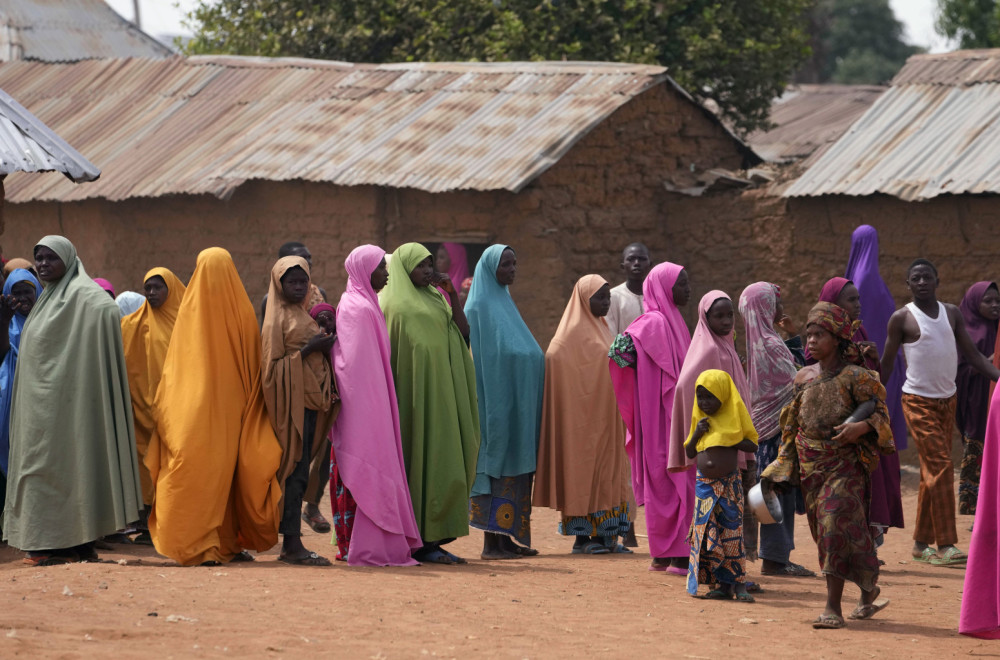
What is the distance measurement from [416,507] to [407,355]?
83 cm

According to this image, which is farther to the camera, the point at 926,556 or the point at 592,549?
the point at 926,556

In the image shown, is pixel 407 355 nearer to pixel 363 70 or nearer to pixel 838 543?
pixel 838 543

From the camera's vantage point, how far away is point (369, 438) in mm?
7367

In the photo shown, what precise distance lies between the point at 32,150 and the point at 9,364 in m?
1.67

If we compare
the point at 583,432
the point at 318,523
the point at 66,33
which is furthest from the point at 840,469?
the point at 66,33

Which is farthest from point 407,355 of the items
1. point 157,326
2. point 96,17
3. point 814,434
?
point 96,17

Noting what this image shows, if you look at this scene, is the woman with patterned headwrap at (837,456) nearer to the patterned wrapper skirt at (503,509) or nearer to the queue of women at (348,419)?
the queue of women at (348,419)

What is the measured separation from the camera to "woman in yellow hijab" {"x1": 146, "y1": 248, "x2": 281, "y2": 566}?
23.7 ft

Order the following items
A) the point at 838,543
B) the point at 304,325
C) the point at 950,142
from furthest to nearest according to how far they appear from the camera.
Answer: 1. the point at 950,142
2. the point at 304,325
3. the point at 838,543

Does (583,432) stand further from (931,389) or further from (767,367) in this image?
(931,389)

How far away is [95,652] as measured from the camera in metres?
5.21

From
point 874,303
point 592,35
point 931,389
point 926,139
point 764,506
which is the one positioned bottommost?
point 764,506

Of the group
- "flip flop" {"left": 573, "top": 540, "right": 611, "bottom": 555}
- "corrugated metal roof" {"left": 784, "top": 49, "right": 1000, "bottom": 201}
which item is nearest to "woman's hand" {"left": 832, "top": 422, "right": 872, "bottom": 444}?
"flip flop" {"left": 573, "top": 540, "right": 611, "bottom": 555}

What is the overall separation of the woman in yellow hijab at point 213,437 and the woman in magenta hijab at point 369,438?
1.33 feet
